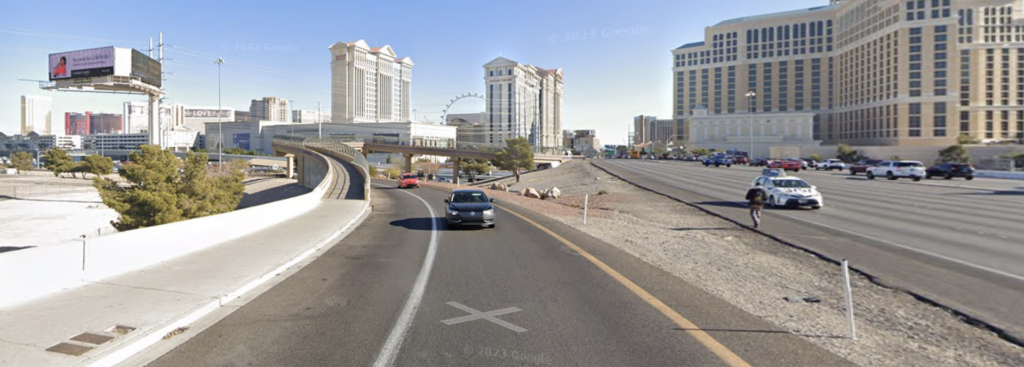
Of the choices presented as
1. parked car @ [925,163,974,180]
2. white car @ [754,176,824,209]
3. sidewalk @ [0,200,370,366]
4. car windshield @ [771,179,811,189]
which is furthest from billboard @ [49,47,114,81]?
parked car @ [925,163,974,180]

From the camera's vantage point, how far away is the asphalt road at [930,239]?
8.46 metres

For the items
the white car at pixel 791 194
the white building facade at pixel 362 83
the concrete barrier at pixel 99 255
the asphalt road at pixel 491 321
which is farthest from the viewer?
the white building facade at pixel 362 83

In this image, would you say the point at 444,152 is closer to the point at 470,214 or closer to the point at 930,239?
the point at 470,214

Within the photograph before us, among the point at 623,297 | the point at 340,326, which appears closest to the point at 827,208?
the point at 623,297

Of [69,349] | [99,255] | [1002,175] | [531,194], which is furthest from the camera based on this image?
[1002,175]

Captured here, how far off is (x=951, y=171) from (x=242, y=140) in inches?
6506

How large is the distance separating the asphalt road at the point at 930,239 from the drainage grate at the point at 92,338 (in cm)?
1052

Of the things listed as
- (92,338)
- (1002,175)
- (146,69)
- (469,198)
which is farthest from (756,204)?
(146,69)

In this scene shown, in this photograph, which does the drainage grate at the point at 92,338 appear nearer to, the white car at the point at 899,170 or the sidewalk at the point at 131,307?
the sidewalk at the point at 131,307

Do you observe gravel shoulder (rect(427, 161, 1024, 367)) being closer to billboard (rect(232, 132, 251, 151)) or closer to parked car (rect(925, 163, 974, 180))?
parked car (rect(925, 163, 974, 180))

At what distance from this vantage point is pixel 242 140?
158375 millimetres

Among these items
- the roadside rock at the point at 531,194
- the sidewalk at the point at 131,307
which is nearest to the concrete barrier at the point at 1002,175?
the roadside rock at the point at 531,194

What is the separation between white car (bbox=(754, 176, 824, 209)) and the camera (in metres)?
22.8

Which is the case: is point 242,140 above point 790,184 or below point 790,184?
above
